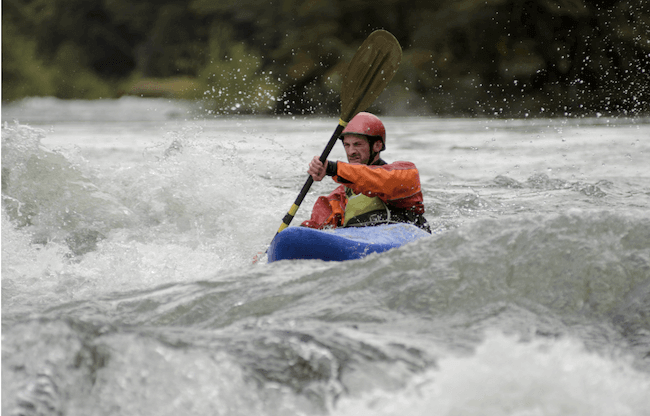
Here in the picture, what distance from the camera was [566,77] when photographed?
19.5 metres

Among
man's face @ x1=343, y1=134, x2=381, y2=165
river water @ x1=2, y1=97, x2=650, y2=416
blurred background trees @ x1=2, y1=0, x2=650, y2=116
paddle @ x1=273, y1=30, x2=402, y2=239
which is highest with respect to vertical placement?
blurred background trees @ x1=2, y1=0, x2=650, y2=116

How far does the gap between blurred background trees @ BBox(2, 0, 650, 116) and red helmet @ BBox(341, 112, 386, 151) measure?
15.7 m

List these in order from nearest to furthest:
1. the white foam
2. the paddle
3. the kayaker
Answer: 1. the white foam
2. the kayaker
3. the paddle

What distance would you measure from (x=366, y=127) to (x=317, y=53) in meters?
17.3

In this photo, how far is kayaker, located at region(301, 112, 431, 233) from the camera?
2.76 meters

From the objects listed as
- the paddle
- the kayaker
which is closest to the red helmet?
the kayaker

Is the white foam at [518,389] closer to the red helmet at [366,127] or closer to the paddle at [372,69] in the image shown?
the red helmet at [366,127]

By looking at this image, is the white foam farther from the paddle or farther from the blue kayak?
the paddle

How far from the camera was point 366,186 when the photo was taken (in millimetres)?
2771

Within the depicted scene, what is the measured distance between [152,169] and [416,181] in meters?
2.33

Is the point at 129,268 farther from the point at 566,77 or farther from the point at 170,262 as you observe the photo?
the point at 566,77

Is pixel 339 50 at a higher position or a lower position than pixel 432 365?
higher

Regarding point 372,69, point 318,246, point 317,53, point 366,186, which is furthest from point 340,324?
point 317,53

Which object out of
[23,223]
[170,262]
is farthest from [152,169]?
[170,262]
